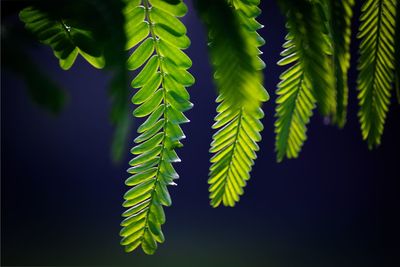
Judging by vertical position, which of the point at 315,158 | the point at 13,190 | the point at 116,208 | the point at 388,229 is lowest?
the point at 388,229

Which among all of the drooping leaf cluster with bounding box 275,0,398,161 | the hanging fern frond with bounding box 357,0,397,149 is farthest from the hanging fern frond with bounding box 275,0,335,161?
the hanging fern frond with bounding box 357,0,397,149

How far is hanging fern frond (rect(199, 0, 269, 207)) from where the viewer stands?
37cm

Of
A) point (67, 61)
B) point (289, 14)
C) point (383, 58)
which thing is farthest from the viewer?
point (383, 58)

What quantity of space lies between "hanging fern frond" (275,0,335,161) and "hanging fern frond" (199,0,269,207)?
6 cm

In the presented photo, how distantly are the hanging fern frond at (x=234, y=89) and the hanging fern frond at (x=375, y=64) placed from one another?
0.81ft

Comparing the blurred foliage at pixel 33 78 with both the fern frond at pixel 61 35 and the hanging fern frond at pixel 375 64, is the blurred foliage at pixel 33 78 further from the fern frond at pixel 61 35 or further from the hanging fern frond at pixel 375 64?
the hanging fern frond at pixel 375 64

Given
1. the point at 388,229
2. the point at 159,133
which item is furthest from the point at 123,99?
the point at 388,229

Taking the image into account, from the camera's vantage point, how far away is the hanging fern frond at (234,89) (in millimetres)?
369

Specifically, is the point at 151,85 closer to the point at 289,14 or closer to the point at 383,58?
the point at 289,14

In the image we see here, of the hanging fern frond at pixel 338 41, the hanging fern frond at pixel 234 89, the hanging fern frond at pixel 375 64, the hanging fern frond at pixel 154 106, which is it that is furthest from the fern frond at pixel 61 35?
the hanging fern frond at pixel 375 64

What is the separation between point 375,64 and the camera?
702 mm

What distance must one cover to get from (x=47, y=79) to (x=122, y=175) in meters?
7.21

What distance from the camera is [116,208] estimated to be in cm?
736

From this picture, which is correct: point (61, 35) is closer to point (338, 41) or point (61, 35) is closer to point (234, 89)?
point (234, 89)
